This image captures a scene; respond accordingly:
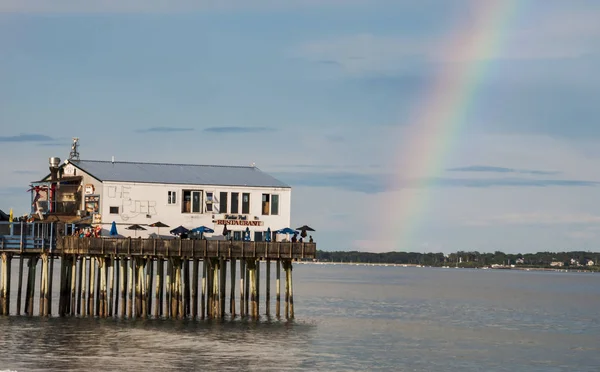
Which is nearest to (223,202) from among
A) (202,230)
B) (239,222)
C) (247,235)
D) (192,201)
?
(239,222)

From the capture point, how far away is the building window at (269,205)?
9200 centimetres

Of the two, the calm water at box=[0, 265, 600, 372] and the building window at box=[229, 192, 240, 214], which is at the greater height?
the building window at box=[229, 192, 240, 214]

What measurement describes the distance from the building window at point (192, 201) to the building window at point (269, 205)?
5.40 m

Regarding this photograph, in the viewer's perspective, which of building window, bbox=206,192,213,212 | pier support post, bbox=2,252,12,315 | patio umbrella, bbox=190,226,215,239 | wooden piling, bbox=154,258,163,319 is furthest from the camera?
building window, bbox=206,192,213,212

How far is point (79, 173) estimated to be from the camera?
3652 inches

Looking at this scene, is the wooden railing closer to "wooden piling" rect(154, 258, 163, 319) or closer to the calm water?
"wooden piling" rect(154, 258, 163, 319)

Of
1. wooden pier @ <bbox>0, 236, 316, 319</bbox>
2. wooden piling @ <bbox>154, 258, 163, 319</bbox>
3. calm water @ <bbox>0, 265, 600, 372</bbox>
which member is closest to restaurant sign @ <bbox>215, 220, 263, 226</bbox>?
wooden pier @ <bbox>0, 236, 316, 319</bbox>

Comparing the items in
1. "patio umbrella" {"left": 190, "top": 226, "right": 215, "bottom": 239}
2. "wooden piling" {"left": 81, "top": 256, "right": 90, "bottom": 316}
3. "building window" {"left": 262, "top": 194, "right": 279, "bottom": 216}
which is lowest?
"wooden piling" {"left": 81, "top": 256, "right": 90, "bottom": 316}

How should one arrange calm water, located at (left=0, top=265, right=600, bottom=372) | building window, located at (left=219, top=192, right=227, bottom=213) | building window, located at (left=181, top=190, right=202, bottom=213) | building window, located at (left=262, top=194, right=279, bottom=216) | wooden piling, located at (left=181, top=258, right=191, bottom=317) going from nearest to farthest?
1. calm water, located at (left=0, top=265, right=600, bottom=372)
2. wooden piling, located at (left=181, top=258, right=191, bottom=317)
3. building window, located at (left=181, top=190, right=202, bottom=213)
4. building window, located at (left=219, top=192, right=227, bottom=213)
5. building window, located at (left=262, top=194, right=279, bottom=216)

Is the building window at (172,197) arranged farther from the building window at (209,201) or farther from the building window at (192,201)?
the building window at (209,201)

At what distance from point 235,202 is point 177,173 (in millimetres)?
6273

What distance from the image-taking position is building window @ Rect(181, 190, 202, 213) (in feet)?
297

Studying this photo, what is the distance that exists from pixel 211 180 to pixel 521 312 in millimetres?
55476

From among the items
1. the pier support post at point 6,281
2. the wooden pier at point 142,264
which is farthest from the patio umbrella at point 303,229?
the pier support post at point 6,281
